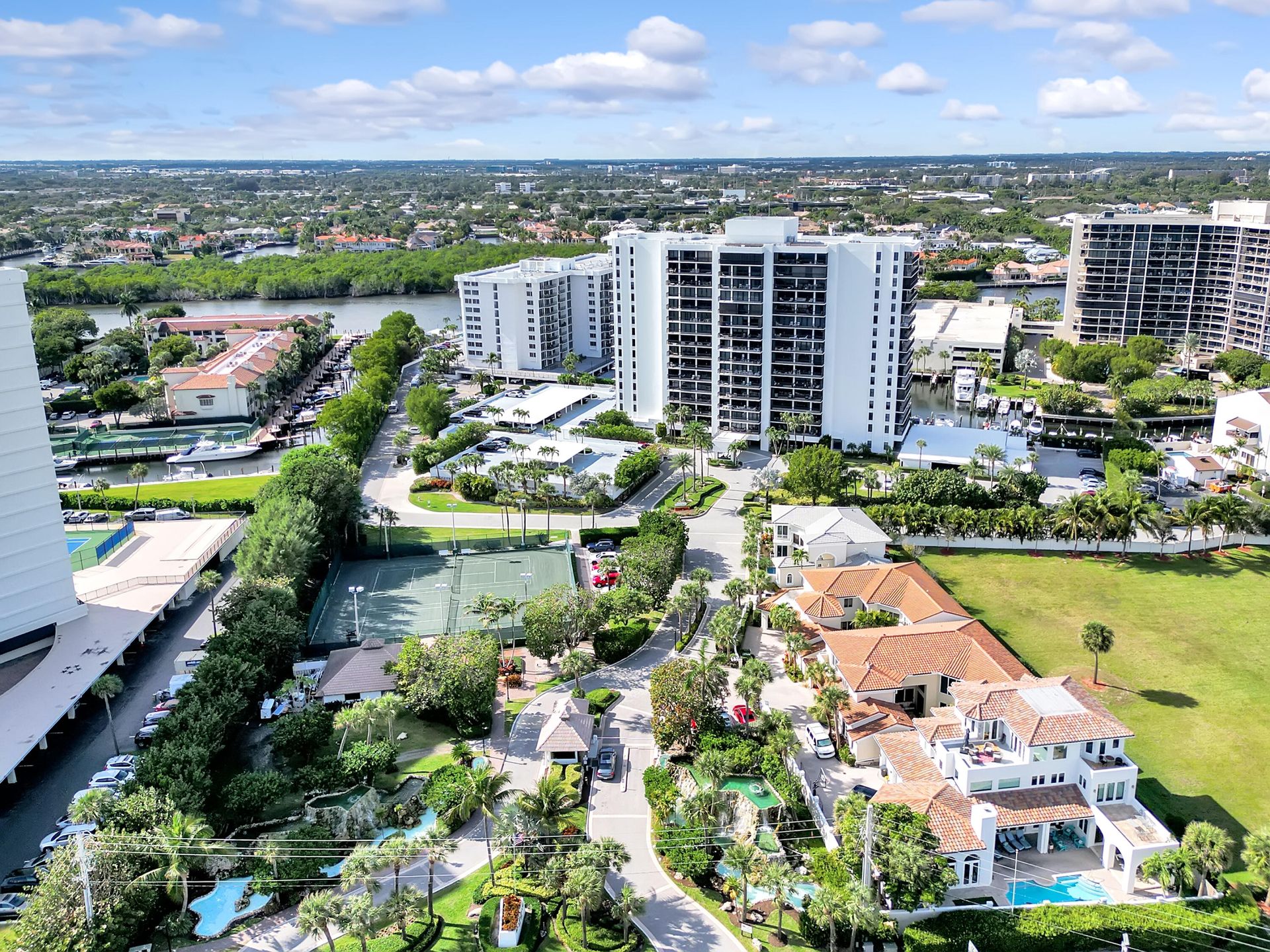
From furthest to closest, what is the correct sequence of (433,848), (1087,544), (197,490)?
(197,490) → (1087,544) → (433,848)

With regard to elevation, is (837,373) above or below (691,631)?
above

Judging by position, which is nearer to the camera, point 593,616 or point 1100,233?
point 593,616

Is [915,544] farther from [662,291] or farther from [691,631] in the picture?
[662,291]

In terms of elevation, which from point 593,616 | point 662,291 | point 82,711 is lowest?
point 82,711

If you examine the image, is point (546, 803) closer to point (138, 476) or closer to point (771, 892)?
point (771, 892)

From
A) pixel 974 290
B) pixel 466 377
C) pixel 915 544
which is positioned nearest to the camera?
pixel 915 544

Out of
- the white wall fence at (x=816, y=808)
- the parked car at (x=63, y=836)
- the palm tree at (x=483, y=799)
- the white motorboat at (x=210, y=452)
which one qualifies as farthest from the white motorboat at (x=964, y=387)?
the parked car at (x=63, y=836)

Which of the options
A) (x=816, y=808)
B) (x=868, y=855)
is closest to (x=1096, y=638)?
(x=816, y=808)

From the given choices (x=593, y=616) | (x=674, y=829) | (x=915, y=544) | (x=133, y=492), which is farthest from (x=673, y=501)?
(x=133, y=492)
